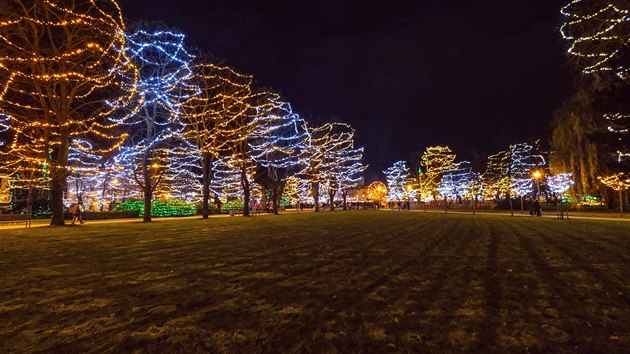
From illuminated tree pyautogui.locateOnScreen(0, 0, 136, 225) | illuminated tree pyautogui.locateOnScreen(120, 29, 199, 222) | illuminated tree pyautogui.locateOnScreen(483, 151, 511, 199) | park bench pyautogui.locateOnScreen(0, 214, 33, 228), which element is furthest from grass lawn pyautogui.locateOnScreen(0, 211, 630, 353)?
illuminated tree pyautogui.locateOnScreen(483, 151, 511, 199)

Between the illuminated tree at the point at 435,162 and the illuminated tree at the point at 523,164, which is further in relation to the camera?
the illuminated tree at the point at 435,162

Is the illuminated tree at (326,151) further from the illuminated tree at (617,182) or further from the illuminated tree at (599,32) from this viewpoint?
the illuminated tree at (599,32)

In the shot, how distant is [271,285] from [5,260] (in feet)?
20.4

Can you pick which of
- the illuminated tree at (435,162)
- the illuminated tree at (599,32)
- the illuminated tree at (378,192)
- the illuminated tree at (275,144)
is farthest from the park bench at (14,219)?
the illuminated tree at (378,192)

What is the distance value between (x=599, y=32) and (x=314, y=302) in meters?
18.8

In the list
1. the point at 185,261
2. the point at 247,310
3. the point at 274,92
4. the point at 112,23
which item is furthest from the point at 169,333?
the point at 274,92

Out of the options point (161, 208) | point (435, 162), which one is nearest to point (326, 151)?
point (161, 208)

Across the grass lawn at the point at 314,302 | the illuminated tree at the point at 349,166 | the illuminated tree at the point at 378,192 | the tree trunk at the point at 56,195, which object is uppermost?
the illuminated tree at the point at 349,166

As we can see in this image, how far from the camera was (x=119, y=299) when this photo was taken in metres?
4.54

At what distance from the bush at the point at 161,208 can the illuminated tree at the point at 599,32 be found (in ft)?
103

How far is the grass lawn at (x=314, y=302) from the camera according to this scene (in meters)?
3.31

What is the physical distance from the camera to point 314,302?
175 inches

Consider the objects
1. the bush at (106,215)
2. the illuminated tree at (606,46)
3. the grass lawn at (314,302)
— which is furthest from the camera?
the bush at (106,215)

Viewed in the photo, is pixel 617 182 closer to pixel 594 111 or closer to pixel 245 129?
pixel 594 111
